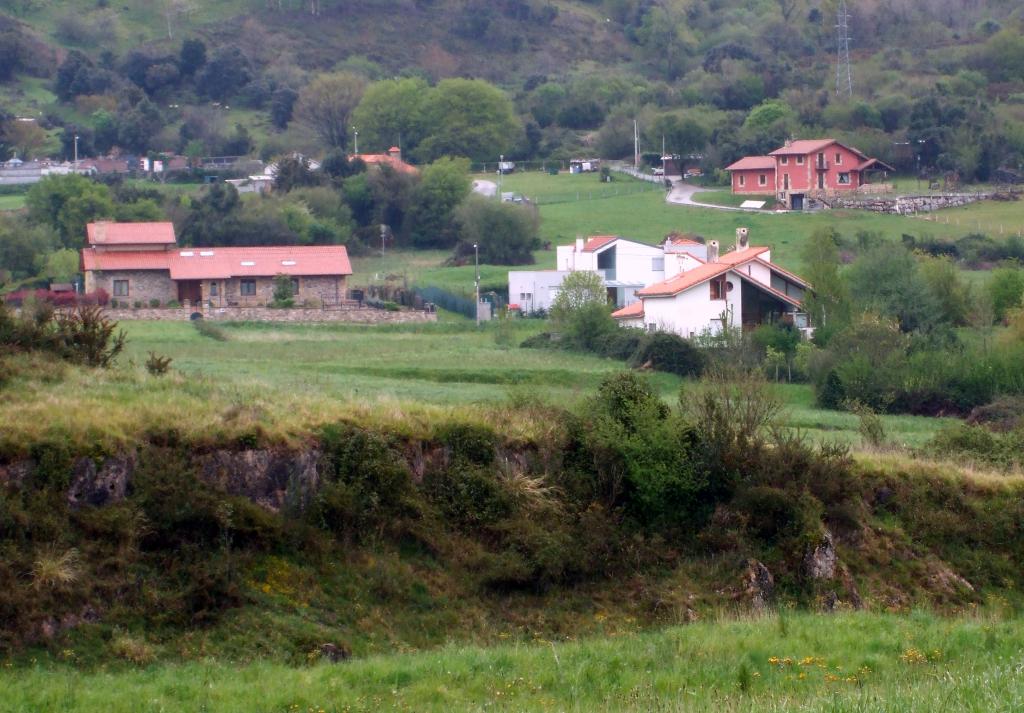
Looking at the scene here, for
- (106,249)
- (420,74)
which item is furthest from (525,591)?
(420,74)

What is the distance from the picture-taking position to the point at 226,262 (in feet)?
211

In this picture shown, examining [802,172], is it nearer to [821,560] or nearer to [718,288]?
[718,288]

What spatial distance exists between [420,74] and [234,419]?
13695 cm

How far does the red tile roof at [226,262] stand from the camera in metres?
62.8

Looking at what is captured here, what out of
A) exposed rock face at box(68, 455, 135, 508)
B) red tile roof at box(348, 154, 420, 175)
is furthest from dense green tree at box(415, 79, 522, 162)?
exposed rock face at box(68, 455, 135, 508)

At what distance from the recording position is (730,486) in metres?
22.6

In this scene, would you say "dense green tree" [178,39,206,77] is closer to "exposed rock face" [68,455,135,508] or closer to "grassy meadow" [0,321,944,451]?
"grassy meadow" [0,321,944,451]

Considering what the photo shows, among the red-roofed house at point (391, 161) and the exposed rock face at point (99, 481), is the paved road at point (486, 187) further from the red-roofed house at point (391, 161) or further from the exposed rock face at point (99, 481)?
the exposed rock face at point (99, 481)

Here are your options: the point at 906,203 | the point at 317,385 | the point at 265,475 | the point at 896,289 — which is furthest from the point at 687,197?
the point at 265,475

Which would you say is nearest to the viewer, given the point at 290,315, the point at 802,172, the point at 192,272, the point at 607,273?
the point at 290,315

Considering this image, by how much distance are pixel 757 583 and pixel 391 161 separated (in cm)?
7732

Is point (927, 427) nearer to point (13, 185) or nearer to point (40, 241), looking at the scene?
point (40, 241)

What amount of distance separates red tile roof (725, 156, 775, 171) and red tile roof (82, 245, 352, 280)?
37064mm

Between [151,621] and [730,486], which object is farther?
[730,486]
